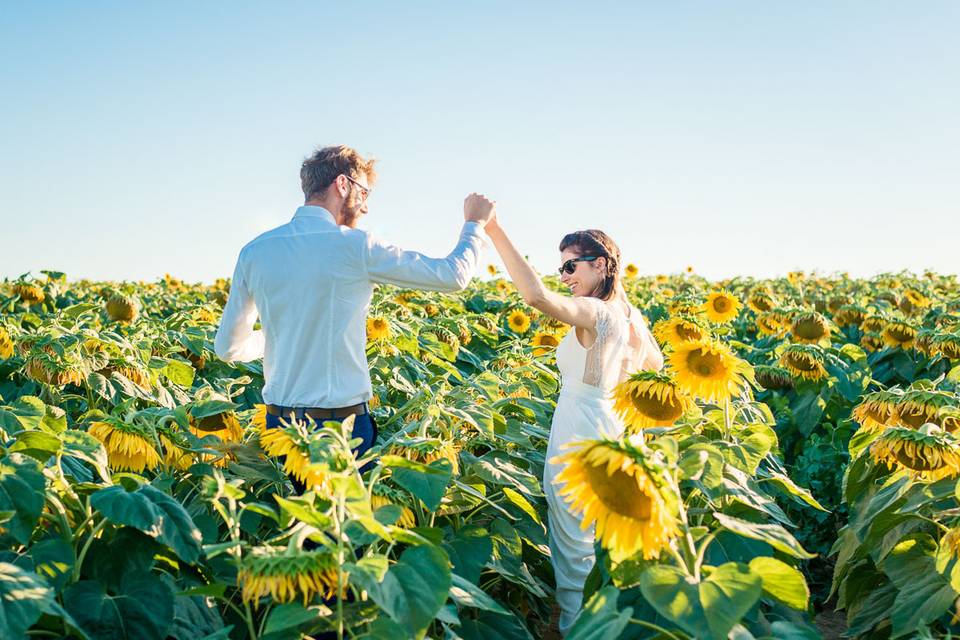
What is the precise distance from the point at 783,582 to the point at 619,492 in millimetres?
434

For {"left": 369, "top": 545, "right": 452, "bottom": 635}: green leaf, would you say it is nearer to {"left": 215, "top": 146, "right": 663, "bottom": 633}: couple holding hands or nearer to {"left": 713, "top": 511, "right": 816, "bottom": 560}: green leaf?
{"left": 713, "top": 511, "right": 816, "bottom": 560}: green leaf

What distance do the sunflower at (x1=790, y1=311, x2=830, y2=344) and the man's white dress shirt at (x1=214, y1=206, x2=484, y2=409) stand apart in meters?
4.72

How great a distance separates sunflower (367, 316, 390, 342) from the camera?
17.7ft

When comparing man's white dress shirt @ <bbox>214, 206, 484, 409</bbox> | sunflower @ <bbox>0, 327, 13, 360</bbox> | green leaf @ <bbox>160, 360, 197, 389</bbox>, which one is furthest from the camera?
sunflower @ <bbox>0, 327, 13, 360</bbox>

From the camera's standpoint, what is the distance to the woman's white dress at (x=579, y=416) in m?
3.24

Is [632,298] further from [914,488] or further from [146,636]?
[146,636]

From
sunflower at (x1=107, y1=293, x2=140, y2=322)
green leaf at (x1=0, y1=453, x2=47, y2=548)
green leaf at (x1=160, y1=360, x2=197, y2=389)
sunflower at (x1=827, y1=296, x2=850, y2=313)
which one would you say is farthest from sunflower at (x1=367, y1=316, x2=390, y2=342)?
sunflower at (x1=827, y1=296, x2=850, y2=313)

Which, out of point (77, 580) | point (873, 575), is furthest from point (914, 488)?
point (77, 580)

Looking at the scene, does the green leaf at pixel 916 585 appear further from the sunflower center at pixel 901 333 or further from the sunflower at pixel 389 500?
the sunflower center at pixel 901 333

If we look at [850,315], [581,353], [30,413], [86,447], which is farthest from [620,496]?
[850,315]

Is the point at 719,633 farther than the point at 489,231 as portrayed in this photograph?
No

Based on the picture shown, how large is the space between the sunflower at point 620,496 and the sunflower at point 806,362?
4224 millimetres

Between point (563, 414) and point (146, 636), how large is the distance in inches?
71.4

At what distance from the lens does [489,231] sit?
10.8 feet
